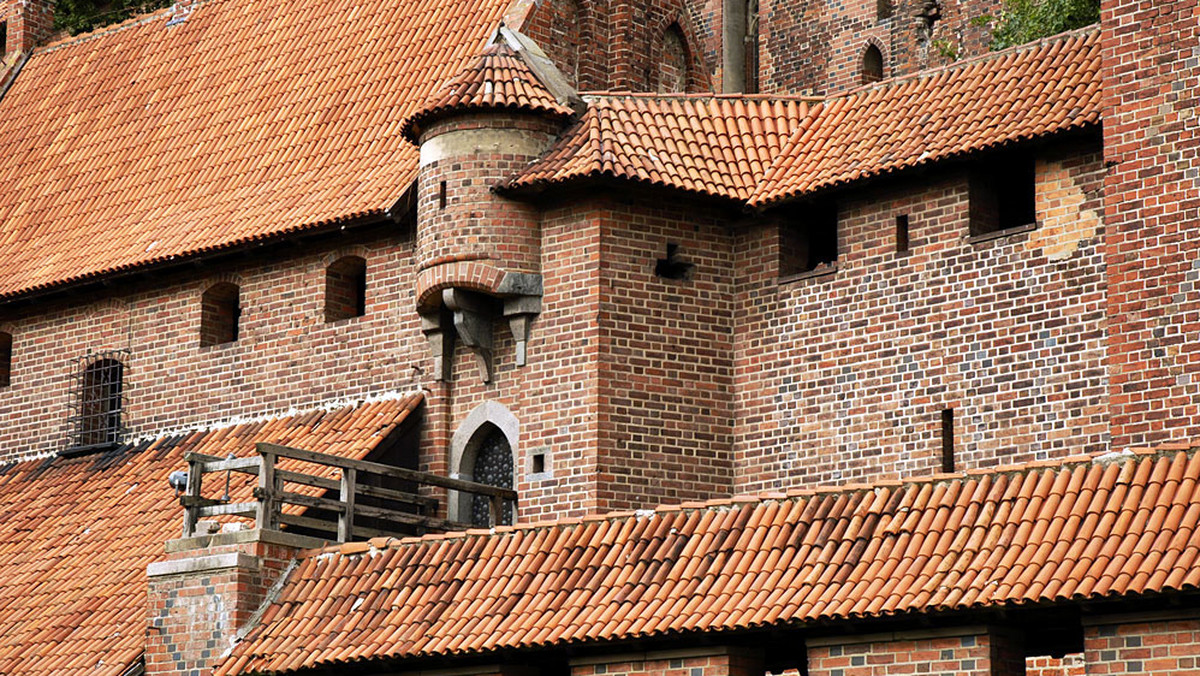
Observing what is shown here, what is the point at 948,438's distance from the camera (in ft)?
79.3

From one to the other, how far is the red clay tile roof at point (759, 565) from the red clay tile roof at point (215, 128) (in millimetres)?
6945

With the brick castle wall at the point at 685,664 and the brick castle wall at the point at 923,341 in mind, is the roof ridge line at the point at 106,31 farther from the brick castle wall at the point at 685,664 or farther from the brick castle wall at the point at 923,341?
the brick castle wall at the point at 685,664

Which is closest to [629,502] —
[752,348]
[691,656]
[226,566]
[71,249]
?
[752,348]

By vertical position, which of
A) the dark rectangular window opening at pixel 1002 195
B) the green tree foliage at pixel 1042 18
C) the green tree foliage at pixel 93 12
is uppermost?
the green tree foliage at pixel 93 12

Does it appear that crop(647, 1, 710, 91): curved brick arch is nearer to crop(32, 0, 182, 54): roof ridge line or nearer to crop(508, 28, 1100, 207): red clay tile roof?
crop(508, 28, 1100, 207): red clay tile roof

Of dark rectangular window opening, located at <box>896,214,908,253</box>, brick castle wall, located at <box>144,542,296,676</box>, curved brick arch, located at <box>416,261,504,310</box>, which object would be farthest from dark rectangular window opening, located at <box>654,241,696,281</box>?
brick castle wall, located at <box>144,542,296,676</box>

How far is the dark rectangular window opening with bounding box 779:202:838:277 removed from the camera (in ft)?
85.8

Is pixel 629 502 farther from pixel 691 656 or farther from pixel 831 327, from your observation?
pixel 691 656

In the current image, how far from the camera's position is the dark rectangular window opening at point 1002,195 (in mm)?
24453

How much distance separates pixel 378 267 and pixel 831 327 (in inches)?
233

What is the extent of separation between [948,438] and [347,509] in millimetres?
6139

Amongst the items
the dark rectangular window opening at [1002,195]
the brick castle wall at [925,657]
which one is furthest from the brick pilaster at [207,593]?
the dark rectangular window opening at [1002,195]

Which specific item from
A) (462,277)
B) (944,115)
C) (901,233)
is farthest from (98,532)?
(944,115)

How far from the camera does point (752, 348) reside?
26109 mm
